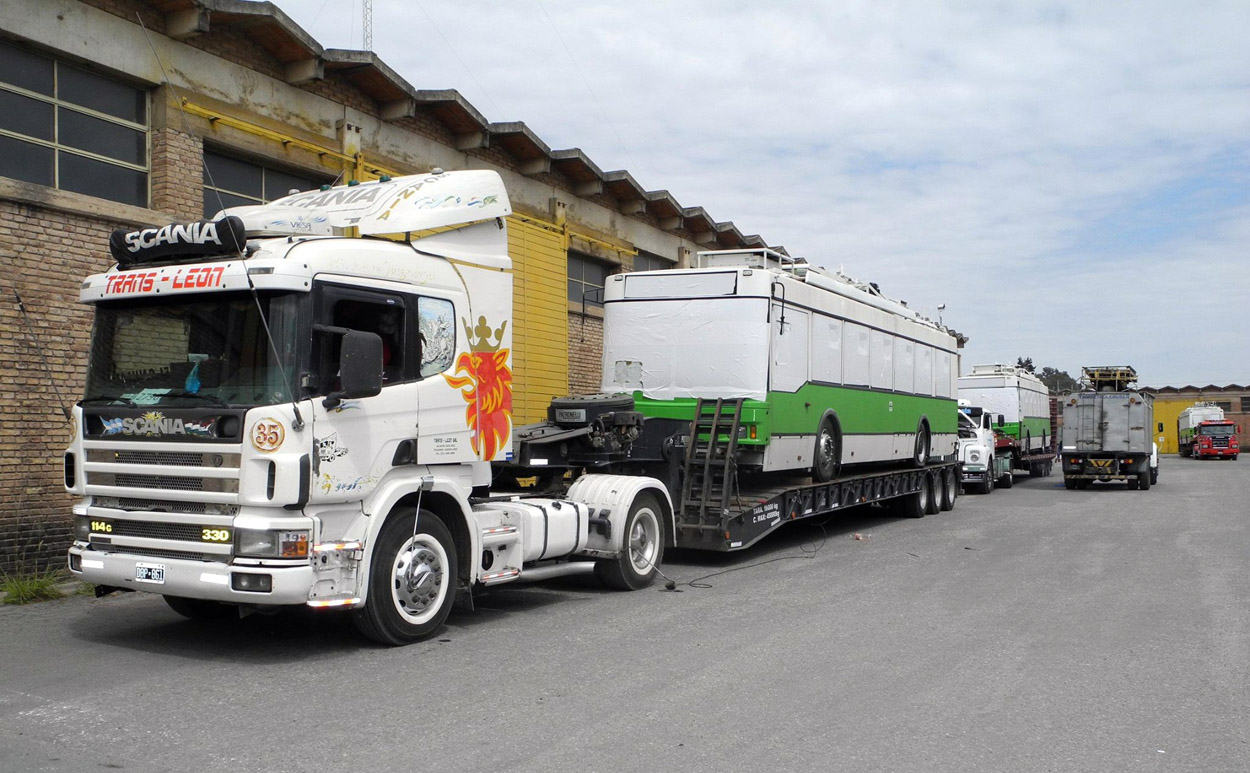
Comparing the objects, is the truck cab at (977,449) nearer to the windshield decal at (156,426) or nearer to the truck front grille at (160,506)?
the truck front grille at (160,506)

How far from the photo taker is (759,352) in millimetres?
12477

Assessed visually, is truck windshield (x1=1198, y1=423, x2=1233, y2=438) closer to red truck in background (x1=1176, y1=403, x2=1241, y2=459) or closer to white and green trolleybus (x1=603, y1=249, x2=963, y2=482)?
red truck in background (x1=1176, y1=403, x2=1241, y2=459)

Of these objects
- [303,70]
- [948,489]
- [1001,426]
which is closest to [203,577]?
[303,70]

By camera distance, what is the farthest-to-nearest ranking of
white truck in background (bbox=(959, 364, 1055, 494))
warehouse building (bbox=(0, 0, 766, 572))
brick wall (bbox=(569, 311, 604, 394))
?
white truck in background (bbox=(959, 364, 1055, 494)) < brick wall (bbox=(569, 311, 604, 394)) < warehouse building (bbox=(0, 0, 766, 572))

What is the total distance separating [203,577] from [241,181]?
A: 8117mm

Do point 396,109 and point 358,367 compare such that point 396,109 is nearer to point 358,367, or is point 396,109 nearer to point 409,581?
point 358,367

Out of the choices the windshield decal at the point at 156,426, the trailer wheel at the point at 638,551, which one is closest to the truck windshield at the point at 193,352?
the windshield decal at the point at 156,426

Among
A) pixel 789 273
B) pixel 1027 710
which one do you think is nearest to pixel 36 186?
pixel 789 273

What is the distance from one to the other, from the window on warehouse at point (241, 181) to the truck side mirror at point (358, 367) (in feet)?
22.3

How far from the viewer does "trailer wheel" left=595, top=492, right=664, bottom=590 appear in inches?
400

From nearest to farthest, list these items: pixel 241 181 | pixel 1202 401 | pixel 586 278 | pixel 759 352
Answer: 1. pixel 759 352
2. pixel 241 181
3. pixel 586 278
4. pixel 1202 401

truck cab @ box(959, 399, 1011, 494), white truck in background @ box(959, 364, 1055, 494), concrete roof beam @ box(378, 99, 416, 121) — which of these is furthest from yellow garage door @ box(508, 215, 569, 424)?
white truck in background @ box(959, 364, 1055, 494)

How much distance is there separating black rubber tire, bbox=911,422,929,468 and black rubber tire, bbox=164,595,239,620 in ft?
43.9

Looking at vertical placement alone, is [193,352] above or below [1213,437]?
above
